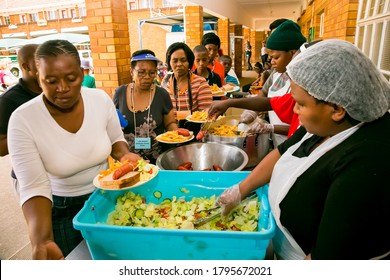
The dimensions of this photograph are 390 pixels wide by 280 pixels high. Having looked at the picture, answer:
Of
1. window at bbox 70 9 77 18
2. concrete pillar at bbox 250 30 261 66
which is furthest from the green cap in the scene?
window at bbox 70 9 77 18

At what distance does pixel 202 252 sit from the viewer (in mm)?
899

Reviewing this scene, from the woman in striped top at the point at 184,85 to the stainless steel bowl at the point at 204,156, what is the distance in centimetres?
81

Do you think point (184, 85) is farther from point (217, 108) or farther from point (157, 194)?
point (157, 194)

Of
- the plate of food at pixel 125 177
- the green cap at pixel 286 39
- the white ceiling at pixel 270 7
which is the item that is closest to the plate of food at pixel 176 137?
the plate of food at pixel 125 177

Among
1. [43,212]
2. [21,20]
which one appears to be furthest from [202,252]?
[21,20]

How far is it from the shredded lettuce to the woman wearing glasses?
2.93ft

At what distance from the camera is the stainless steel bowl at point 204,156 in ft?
Answer: 5.58

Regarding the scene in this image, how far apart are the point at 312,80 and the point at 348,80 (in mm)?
90

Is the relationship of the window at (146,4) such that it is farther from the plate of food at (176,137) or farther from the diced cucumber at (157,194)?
the diced cucumber at (157,194)

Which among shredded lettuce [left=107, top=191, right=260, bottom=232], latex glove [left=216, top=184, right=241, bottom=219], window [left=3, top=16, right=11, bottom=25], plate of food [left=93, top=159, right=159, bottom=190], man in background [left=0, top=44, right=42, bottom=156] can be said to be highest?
window [left=3, top=16, right=11, bottom=25]

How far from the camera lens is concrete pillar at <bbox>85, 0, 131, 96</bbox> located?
3.28m

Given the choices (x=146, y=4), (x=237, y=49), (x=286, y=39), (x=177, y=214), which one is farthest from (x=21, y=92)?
(x=146, y=4)

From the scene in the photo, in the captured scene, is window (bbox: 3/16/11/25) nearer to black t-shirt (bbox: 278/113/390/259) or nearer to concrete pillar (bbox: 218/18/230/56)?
concrete pillar (bbox: 218/18/230/56)

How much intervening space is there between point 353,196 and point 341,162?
0.10m
